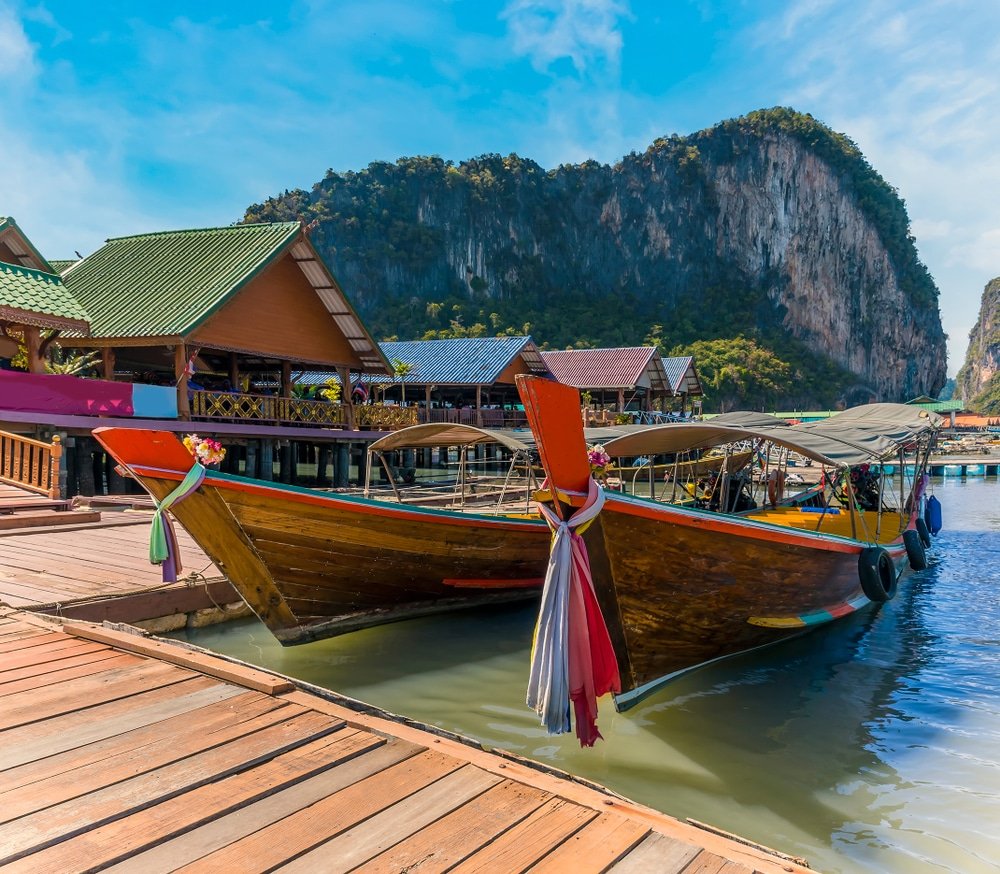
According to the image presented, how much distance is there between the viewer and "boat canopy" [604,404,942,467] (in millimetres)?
6418

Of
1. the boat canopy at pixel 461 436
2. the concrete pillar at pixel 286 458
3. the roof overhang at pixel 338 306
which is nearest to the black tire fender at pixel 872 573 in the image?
the boat canopy at pixel 461 436

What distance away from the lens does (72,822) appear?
2309 mm

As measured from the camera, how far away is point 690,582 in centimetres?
529

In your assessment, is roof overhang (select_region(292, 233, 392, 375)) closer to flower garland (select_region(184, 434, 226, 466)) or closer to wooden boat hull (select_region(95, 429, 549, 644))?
wooden boat hull (select_region(95, 429, 549, 644))

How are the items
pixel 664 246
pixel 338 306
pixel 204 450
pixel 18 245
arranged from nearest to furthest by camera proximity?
pixel 204 450 < pixel 18 245 < pixel 338 306 < pixel 664 246

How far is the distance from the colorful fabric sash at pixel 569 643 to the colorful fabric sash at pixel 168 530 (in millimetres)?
2949

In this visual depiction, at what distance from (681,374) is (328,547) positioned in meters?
35.6

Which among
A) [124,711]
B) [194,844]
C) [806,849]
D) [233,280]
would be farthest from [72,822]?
[233,280]

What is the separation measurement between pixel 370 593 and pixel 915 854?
479 centimetres

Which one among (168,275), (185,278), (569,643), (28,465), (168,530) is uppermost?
(168,275)

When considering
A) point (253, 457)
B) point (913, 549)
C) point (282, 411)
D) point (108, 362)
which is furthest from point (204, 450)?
point (108, 362)

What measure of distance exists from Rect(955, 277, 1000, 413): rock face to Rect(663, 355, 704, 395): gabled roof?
103 meters

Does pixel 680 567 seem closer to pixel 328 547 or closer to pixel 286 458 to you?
pixel 328 547

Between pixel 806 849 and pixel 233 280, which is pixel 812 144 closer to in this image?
pixel 233 280
